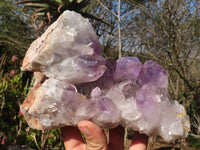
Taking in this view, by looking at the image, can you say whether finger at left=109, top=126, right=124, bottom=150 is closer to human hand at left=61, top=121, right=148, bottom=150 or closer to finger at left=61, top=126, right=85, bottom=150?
human hand at left=61, top=121, right=148, bottom=150

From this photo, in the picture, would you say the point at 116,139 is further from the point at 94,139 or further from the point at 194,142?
the point at 194,142

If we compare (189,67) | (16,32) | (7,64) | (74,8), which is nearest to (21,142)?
(7,64)

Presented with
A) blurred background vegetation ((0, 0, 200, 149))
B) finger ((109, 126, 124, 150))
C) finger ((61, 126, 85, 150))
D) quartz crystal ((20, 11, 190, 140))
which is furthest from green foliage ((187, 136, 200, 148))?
finger ((61, 126, 85, 150))

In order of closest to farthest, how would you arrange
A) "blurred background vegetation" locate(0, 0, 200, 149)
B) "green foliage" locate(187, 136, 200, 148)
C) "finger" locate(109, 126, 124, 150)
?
"finger" locate(109, 126, 124, 150), "blurred background vegetation" locate(0, 0, 200, 149), "green foliage" locate(187, 136, 200, 148)

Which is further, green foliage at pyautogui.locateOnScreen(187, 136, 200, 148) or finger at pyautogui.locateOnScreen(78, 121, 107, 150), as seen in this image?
green foliage at pyautogui.locateOnScreen(187, 136, 200, 148)

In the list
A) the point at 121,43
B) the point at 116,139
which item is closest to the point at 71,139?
the point at 116,139

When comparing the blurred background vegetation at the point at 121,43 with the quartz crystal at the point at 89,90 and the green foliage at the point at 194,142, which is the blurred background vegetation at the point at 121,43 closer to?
the quartz crystal at the point at 89,90
